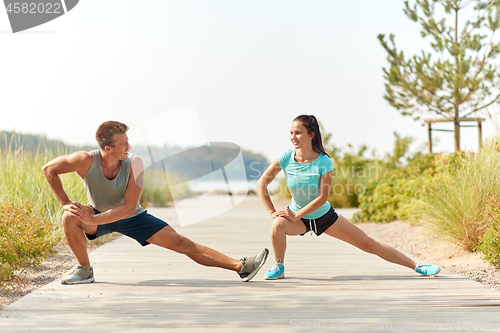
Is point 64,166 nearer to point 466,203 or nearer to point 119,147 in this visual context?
point 119,147

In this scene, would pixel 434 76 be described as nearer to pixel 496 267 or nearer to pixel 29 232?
pixel 496 267

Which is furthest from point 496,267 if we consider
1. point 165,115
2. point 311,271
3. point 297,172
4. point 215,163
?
point 215,163

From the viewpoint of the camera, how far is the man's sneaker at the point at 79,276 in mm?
3809

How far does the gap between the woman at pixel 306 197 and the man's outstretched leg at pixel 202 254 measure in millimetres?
212

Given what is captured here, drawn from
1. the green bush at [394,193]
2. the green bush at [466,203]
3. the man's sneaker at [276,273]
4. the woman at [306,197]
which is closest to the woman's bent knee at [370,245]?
the woman at [306,197]

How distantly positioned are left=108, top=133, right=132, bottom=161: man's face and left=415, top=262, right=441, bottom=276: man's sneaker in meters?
2.59

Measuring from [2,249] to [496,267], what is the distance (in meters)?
4.19

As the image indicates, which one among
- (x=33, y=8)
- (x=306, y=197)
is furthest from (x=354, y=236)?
(x=33, y=8)

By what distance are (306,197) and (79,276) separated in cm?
187

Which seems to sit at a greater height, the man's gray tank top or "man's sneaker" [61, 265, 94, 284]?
the man's gray tank top

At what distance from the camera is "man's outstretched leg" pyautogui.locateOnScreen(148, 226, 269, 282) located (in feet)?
12.7

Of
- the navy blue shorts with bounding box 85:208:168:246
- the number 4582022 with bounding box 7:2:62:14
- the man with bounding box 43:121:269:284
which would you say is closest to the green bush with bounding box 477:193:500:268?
the man with bounding box 43:121:269:284

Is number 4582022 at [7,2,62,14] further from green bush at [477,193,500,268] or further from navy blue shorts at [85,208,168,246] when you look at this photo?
green bush at [477,193,500,268]

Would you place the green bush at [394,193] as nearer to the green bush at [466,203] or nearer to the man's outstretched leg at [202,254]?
the green bush at [466,203]
